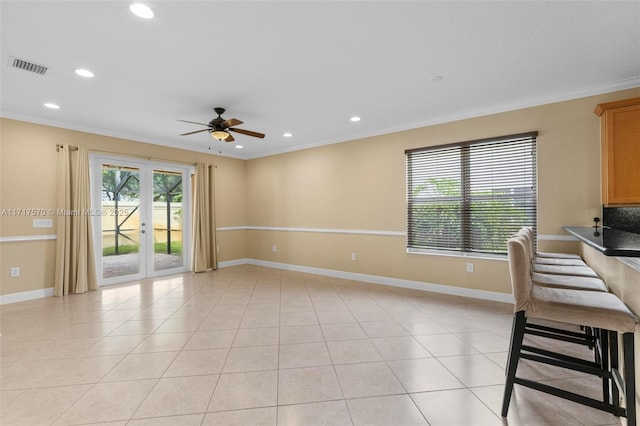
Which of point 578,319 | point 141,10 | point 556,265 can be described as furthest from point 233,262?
point 578,319

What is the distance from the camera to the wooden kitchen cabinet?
292cm

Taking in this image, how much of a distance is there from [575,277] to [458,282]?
7.08ft

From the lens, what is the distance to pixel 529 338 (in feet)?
9.53

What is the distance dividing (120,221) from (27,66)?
10.0 ft

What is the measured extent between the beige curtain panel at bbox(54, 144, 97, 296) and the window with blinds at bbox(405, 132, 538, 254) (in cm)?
532

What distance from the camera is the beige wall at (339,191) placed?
11.6ft

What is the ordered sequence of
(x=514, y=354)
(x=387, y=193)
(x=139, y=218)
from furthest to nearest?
(x=139, y=218), (x=387, y=193), (x=514, y=354)

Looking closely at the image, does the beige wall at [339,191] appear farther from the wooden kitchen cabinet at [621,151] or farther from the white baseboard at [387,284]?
the wooden kitchen cabinet at [621,151]

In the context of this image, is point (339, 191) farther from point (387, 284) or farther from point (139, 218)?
point (139, 218)

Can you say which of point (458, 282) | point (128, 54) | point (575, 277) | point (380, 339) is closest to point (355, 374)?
point (380, 339)

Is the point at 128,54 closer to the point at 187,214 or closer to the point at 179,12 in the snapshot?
the point at 179,12

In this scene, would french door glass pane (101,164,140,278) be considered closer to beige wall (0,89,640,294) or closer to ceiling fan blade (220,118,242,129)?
beige wall (0,89,640,294)

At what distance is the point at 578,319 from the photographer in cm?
160

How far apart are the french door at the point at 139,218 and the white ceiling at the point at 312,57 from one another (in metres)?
1.23
